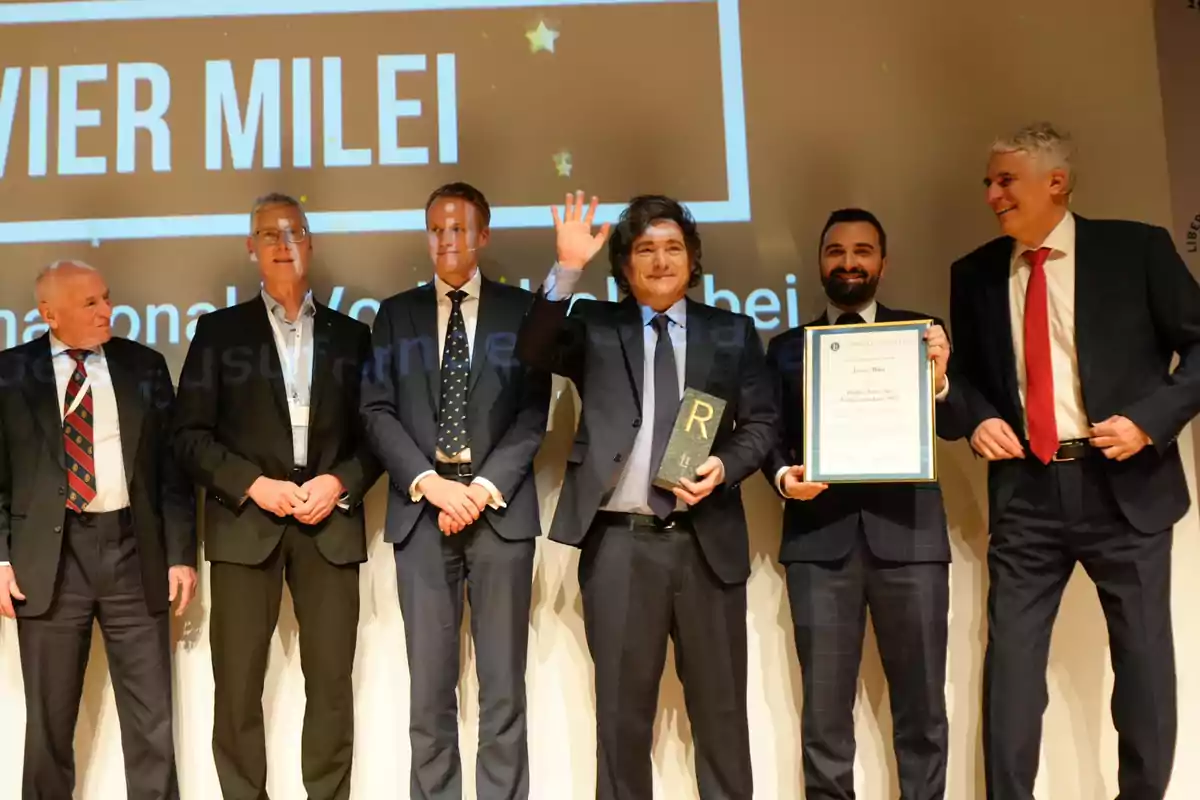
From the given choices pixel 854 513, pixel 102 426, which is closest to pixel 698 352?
A: pixel 854 513

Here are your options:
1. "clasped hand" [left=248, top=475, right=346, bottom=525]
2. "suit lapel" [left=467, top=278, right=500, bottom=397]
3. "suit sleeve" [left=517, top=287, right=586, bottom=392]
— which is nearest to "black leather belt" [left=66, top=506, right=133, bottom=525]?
"clasped hand" [left=248, top=475, right=346, bottom=525]

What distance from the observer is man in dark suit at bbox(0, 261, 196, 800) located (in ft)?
9.78

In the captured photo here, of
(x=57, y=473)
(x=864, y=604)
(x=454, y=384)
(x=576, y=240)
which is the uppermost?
(x=576, y=240)

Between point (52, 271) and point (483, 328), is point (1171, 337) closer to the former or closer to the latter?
point (483, 328)

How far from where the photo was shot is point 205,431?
3.04m

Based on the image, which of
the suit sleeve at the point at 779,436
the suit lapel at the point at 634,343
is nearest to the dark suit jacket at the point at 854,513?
the suit sleeve at the point at 779,436

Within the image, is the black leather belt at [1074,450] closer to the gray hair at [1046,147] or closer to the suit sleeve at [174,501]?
the gray hair at [1046,147]

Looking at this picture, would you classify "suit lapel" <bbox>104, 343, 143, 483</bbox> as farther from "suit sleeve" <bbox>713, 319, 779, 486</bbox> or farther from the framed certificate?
the framed certificate

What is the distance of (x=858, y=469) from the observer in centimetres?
277

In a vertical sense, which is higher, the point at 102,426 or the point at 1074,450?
the point at 102,426

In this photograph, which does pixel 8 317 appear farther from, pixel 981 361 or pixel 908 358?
pixel 981 361

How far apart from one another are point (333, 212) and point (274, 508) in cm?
112

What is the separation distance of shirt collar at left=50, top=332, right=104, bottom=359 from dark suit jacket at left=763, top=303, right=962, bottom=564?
2074mm

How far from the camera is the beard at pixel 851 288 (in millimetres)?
3041
